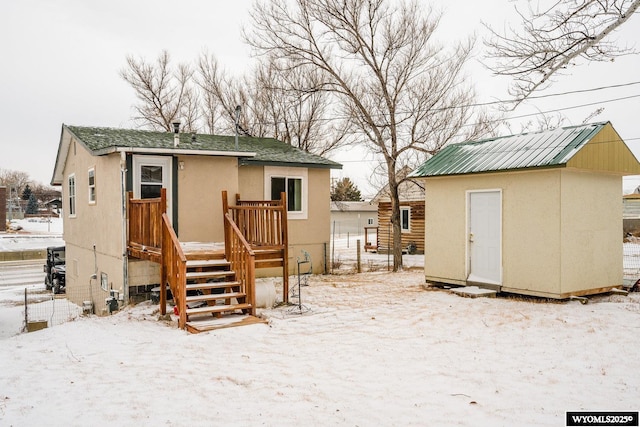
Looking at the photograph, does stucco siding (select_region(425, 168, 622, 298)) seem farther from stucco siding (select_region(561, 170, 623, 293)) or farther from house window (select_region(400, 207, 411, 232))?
house window (select_region(400, 207, 411, 232))

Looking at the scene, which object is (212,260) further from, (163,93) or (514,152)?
(163,93)

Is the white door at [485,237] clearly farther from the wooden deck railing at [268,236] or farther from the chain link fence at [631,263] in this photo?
the wooden deck railing at [268,236]

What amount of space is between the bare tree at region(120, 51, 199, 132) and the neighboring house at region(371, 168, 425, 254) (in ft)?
43.8

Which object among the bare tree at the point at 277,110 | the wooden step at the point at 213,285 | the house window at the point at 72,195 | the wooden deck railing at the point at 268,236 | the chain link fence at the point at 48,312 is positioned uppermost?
the bare tree at the point at 277,110

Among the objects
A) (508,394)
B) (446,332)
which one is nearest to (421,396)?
(508,394)

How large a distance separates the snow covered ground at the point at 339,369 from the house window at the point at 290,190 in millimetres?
5913

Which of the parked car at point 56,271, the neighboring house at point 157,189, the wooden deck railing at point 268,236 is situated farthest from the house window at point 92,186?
the parked car at point 56,271

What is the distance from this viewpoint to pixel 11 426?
4.29m

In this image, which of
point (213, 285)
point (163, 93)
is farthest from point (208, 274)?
point (163, 93)

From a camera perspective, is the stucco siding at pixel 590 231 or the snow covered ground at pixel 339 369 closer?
the snow covered ground at pixel 339 369

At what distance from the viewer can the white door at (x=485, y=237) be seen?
10.3 meters

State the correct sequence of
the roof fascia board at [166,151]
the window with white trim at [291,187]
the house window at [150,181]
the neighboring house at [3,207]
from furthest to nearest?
the neighboring house at [3,207] → the window with white trim at [291,187] → the house window at [150,181] → the roof fascia board at [166,151]

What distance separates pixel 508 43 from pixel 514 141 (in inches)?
136

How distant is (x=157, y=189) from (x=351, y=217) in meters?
35.7
